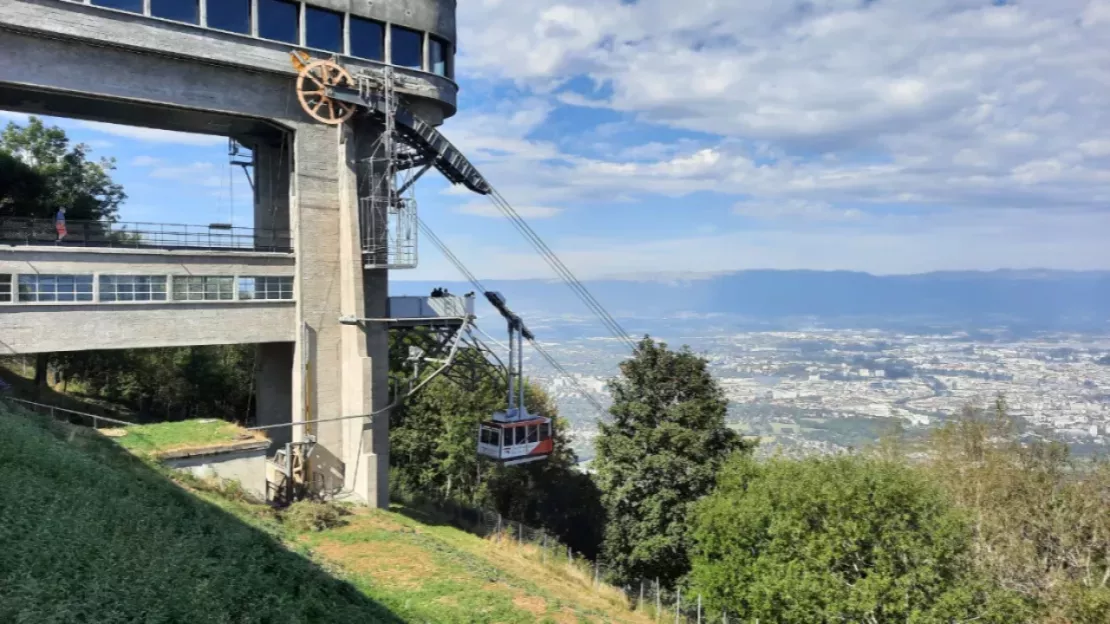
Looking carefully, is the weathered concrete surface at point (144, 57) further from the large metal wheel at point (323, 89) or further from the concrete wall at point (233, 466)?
the concrete wall at point (233, 466)

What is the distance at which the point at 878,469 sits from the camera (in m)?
20.0

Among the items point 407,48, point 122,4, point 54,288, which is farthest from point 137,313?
point 407,48

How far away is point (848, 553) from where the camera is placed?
19.2 meters

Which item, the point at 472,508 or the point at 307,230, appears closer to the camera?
the point at 307,230

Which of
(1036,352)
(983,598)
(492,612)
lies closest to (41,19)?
(492,612)

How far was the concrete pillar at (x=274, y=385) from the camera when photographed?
27.3m

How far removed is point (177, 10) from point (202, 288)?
909cm

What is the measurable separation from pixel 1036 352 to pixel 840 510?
139418 millimetres

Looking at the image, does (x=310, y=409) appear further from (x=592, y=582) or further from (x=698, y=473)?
(x=698, y=473)

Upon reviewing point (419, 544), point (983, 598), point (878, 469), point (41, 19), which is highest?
point (41, 19)

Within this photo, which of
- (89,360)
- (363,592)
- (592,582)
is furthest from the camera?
(89,360)

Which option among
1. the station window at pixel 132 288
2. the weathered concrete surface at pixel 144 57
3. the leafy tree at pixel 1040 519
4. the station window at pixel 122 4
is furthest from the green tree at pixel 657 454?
the station window at pixel 122 4

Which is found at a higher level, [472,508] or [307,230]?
[307,230]

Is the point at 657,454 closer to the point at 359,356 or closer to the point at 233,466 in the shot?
the point at 359,356
